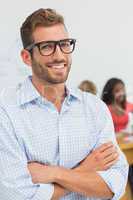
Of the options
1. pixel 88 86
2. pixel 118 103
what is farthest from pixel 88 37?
pixel 118 103

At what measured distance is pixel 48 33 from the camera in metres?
1.35

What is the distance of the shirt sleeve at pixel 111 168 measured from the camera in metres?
1.41

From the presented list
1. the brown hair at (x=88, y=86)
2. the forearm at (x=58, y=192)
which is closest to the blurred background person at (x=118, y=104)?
the brown hair at (x=88, y=86)

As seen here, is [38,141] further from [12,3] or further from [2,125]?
[12,3]

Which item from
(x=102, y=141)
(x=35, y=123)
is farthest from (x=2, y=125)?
(x=102, y=141)

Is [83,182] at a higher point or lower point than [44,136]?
lower

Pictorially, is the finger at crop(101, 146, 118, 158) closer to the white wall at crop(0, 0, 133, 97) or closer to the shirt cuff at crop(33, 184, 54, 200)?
the shirt cuff at crop(33, 184, 54, 200)

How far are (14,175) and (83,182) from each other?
0.80ft

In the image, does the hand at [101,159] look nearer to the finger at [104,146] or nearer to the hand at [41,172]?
the finger at [104,146]

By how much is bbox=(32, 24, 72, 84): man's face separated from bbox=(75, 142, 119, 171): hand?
298 mm

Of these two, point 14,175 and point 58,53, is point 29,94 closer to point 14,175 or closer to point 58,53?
point 58,53

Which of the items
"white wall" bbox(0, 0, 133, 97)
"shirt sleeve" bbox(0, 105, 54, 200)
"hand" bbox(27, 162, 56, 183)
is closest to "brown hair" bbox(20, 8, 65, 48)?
"shirt sleeve" bbox(0, 105, 54, 200)

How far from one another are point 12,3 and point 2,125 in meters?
2.11

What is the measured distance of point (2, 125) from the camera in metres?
1.33
